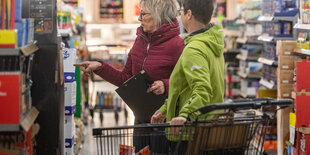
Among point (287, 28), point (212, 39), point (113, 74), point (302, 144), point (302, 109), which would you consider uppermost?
point (287, 28)

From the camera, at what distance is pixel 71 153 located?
4.59 metres

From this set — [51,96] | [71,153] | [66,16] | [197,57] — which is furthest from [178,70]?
[66,16]

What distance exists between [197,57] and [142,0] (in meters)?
1.06

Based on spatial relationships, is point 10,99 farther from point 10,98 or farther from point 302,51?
point 302,51

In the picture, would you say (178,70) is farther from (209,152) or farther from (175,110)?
(209,152)

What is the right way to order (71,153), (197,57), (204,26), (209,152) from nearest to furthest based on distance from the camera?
(209,152) → (197,57) → (204,26) → (71,153)

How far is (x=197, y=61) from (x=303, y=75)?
2.79 meters

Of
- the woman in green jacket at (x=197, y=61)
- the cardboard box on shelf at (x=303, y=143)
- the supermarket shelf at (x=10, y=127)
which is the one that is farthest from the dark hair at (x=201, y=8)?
the cardboard box on shelf at (x=303, y=143)

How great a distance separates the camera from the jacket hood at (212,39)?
10.7 ft

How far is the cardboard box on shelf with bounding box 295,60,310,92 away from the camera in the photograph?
562cm

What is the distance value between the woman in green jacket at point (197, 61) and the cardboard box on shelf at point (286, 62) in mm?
3696

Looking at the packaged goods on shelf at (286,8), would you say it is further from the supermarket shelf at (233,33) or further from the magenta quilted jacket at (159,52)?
the supermarket shelf at (233,33)

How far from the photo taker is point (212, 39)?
3316 millimetres

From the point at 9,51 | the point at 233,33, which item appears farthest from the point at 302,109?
the point at 233,33
